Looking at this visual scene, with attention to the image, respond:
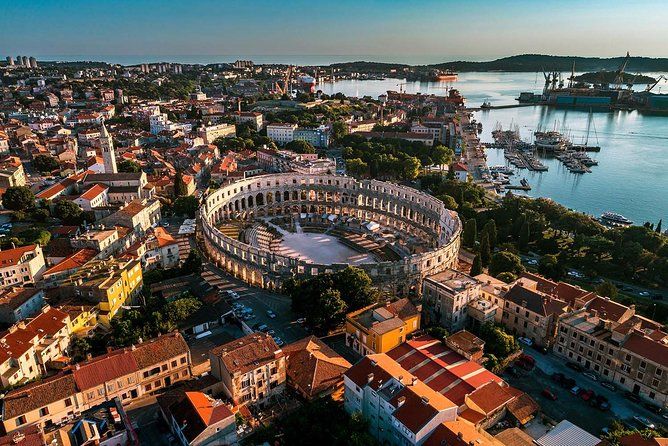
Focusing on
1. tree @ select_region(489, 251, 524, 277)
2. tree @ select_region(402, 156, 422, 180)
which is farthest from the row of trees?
tree @ select_region(402, 156, 422, 180)

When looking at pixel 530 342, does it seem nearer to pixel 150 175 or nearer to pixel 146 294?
pixel 146 294

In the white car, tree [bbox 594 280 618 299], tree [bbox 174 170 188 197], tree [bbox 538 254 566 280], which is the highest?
tree [bbox 174 170 188 197]

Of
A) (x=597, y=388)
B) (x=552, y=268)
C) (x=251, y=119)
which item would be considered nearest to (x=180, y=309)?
(x=597, y=388)

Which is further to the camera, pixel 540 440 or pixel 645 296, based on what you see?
pixel 645 296

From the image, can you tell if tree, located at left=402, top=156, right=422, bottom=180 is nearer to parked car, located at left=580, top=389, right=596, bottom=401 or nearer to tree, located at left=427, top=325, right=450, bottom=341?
tree, located at left=427, top=325, right=450, bottom=341

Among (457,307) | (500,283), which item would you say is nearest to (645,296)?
(500,283)

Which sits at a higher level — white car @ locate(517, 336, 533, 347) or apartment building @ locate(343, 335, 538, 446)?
apartment building @ locate(343, 335, 538, 446)
